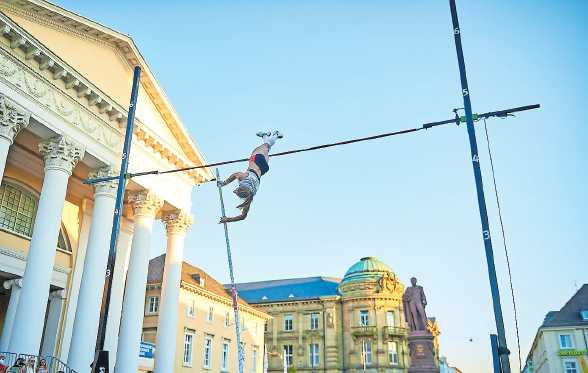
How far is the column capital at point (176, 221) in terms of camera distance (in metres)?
25.0

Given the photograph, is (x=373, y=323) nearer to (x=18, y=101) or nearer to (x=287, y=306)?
(x=287, y=306)

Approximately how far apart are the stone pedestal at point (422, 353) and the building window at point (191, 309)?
88.5 feet

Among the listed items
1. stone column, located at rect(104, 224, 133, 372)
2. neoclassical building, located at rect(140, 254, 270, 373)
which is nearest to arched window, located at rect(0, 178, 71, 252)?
stone column, located at rect(104, 224, 133, 372)

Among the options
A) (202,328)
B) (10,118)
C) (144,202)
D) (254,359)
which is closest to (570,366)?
(254,359)

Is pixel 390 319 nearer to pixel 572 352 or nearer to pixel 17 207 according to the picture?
pixel 572 352

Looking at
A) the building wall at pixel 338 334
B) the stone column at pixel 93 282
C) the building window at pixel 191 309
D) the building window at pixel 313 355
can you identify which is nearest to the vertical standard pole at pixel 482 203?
the stone column at pixel 93 282

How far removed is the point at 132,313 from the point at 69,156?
23.1 feet

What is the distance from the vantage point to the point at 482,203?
9.66 meters

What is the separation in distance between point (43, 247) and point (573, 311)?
65200mm

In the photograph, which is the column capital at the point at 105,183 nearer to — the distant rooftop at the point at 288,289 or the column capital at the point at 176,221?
the column capital at the point at 176,221

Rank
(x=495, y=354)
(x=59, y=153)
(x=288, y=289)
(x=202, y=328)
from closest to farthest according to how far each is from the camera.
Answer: (x=495, y=354) < (x=59, y=153) < (x=202, y=328) < (x=288, y=289)

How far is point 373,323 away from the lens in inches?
2618

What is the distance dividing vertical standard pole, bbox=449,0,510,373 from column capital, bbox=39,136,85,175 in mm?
13970

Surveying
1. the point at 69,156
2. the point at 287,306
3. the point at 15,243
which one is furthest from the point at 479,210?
the point at 287,306
